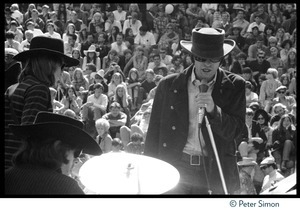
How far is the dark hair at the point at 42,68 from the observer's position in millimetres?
4484

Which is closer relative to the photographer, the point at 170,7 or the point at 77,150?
the point at 77,150

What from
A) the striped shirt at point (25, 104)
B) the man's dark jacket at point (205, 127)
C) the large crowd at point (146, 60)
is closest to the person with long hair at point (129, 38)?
the large crowd at point (146, 60)

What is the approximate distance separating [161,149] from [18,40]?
11453 millimetres

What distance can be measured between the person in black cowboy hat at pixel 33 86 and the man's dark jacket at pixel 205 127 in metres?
0.77

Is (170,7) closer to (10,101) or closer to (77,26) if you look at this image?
(77,26)

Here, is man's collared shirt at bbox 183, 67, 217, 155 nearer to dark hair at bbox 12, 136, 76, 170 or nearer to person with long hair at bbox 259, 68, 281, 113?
dark hair at bbox 12, 136, 76, 170

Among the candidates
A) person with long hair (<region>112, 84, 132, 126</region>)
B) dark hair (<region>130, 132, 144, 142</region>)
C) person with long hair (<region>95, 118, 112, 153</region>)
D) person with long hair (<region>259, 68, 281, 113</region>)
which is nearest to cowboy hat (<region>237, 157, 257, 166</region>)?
dark hair (<region>130, 132, 144, 142</region>)

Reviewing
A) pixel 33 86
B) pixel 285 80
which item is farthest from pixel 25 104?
pixel 285 80

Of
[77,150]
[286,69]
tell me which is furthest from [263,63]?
[77,150]

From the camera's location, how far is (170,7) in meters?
19.0

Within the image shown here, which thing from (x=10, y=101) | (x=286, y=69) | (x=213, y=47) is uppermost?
(x=213, y=47)

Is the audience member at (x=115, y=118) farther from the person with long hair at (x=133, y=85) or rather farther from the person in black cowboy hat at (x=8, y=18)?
the person in black cowboy hat at (x=8, y=18)

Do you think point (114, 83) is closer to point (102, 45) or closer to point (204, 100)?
point (102, 45)

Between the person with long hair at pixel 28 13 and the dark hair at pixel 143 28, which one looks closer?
the dark hair at pixel 143 28
